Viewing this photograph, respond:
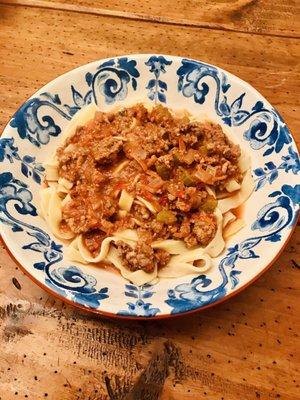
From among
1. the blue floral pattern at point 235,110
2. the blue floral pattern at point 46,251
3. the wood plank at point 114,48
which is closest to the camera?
the blue floral pattern at point 46,251

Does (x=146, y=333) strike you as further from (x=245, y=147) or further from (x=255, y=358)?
(x=245, y=147)

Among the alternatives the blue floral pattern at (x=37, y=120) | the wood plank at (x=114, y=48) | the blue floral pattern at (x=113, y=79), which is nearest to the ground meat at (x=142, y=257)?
the blue floral pattern at (x=37, y=120)

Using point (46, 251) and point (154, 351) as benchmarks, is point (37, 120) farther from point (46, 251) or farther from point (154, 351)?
point (154, 351)

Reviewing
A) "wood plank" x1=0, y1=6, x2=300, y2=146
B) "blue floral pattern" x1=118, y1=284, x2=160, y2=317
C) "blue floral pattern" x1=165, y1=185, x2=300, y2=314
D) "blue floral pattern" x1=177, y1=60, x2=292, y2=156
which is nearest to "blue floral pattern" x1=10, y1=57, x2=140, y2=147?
"blue floral pattern" x1=177, y1=60, x2=292, y2=156

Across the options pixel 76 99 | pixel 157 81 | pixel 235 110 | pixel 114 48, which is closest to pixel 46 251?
pixel 76 99

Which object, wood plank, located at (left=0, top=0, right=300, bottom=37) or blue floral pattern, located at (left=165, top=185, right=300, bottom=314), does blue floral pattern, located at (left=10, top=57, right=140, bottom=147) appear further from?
blue floral pattern, located at (left=165, top=185, right=300, bottom=314)

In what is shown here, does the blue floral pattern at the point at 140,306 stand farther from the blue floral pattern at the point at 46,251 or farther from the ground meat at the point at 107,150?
the ground meat at the point at 107,150

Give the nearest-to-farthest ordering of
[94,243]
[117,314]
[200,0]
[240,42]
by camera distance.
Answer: [117,314]
[94,243]
[240,42]
[200,0]

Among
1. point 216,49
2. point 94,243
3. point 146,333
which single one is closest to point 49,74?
point 216,49
